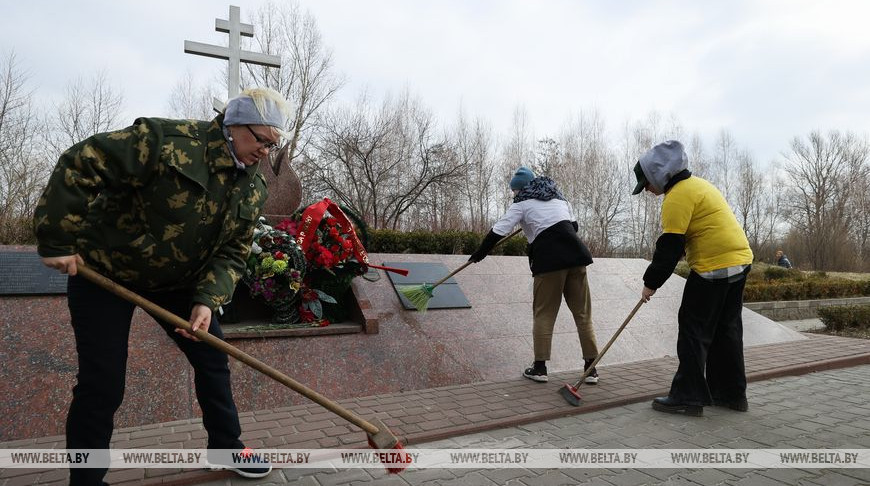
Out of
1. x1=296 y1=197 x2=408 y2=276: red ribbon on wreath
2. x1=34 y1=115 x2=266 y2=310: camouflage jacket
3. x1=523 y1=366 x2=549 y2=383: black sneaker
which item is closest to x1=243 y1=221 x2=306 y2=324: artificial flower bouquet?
x1=296 y1=197 x2=408 y2=276: red ribbon on wreath

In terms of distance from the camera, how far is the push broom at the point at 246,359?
83.3 inches

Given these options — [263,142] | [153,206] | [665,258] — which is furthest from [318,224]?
[665,258]

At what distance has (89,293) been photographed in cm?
215

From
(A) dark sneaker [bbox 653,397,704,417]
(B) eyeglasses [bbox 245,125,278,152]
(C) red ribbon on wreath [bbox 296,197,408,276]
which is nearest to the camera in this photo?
(B) eyeglasses [bbox 245,125,278,152]

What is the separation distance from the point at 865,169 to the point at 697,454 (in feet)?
144

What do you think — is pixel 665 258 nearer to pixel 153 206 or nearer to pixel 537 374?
pixel 537 374

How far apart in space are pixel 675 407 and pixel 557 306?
3.78ft

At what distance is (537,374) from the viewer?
4.42 meters

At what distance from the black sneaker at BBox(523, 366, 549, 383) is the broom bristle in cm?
121

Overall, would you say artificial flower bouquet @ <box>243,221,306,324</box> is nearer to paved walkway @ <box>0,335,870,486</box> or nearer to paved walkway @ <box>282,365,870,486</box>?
paved walkway @ <box>0,335,870,486</box>

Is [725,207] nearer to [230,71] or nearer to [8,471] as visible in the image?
[8,471]

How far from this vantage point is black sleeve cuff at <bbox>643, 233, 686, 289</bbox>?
3.66 metres

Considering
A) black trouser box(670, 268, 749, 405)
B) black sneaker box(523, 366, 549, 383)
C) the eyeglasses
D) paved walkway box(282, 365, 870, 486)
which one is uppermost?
the eyeglasses

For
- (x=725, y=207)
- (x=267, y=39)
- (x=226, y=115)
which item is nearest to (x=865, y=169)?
(x=267, y=39)
